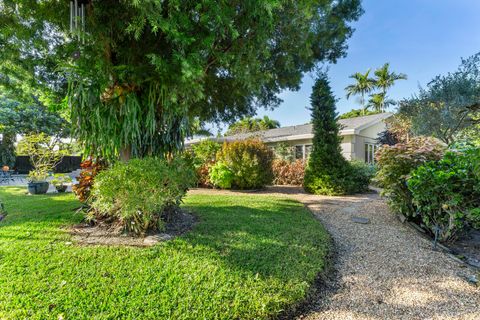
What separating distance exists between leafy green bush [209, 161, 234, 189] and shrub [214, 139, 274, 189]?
0.13 meters

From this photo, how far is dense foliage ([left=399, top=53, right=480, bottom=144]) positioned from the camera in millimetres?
7043

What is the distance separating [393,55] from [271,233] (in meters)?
13.2

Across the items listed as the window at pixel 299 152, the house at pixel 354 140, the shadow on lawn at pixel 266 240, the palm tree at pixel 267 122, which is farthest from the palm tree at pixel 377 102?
the shadow on lawn at pixel 266 240

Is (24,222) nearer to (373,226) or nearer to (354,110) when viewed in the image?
(373,226)

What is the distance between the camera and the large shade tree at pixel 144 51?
13.3ft

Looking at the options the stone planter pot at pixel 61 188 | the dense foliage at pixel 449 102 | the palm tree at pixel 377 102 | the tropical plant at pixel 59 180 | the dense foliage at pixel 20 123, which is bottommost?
the stone planter pot at pixel 61 188

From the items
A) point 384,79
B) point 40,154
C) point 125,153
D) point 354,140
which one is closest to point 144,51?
point 125,153

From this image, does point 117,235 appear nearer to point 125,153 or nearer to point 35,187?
point 125,153

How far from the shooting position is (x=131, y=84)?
4949 mm

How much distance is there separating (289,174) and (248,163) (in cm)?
340

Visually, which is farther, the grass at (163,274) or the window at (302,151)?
the window at (302,151)

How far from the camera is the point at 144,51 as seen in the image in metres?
4.98

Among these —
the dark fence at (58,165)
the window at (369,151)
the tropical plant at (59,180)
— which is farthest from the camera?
the dark fence at (58,165)

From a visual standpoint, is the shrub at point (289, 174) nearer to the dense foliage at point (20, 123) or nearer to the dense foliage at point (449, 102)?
the dense foliage at point (449, 102)
